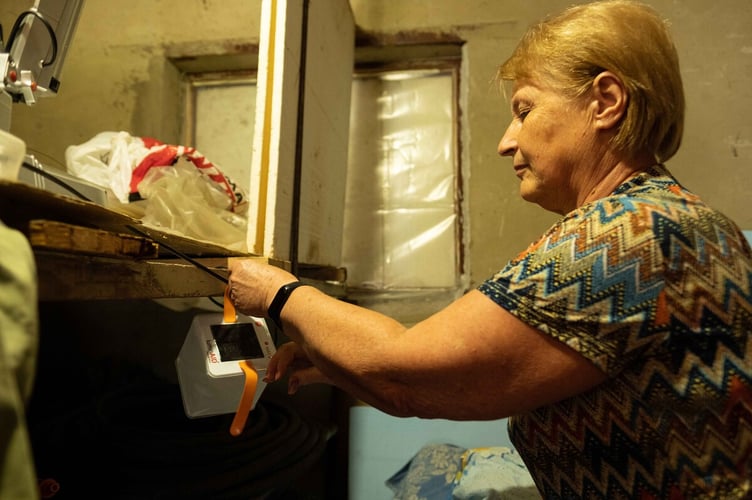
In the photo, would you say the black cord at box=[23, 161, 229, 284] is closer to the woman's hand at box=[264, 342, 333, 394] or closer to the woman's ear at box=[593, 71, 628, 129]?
the woman's hand at box=[264, 342, 333, 394]

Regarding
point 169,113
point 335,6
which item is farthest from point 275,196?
point 169,113

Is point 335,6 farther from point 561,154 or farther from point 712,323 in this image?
point 712,323

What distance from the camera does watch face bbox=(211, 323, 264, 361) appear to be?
0.72 m

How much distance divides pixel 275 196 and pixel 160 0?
52.7 inches

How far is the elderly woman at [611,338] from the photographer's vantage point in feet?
1.69

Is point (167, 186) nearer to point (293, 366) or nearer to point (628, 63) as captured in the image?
point (293, 366)

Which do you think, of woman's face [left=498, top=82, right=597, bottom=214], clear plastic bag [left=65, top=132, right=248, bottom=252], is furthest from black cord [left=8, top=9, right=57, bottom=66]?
woman's face [left=498, top=82, right=597, bottom=214]

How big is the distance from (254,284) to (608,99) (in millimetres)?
585

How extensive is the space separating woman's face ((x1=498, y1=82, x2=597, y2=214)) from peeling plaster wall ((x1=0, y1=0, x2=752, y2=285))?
0.77 m

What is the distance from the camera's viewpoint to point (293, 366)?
861mm

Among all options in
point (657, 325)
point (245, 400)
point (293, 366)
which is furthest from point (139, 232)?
point (657, 325)

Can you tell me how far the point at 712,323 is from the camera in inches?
20.8

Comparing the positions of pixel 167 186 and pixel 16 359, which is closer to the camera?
pixel 16 359

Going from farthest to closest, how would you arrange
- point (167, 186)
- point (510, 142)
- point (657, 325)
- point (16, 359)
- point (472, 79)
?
point (472, 79), point (167, 186), point (510, 142), point (657, 325), point (16, 359)
